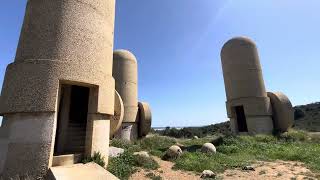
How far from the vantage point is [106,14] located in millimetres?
9469

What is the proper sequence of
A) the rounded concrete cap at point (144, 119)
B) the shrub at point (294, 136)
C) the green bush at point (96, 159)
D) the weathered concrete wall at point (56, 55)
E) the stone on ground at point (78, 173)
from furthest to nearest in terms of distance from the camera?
1. the rounded concrete cap at point (144, 119)
2. the shrub at point (294, 136)
3. the green bush at point (96, 159)
4. the weathered concrete wall at point (56, 55)
5. the stone on ground at point (78, 173)

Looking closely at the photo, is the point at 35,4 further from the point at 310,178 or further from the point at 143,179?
the point at 310,178

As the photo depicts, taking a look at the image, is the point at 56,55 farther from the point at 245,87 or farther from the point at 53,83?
the point at 245,87

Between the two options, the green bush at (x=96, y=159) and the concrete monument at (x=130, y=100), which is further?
the concrete monument at (x=130, y=100)

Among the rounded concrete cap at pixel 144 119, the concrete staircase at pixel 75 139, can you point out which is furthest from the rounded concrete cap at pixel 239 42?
the concrete staircase at pixel 75 139

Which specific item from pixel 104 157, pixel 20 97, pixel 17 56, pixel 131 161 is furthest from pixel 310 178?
pixel 17 56

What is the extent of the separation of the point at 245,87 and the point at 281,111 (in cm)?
333

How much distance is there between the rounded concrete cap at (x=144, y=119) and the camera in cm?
2048

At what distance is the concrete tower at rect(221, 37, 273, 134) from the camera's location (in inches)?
796

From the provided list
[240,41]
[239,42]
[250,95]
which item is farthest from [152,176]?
[240,41]

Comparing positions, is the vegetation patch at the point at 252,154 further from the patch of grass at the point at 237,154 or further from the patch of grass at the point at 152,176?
the patch of grass at the point at 152,176

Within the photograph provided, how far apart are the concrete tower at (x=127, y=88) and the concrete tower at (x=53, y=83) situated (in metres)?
10.0

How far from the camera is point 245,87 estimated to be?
20.7m

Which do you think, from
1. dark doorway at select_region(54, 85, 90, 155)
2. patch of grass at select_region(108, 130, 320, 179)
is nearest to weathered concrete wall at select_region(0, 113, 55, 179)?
dark doorway at select_region(54, 85, 90, 155)
